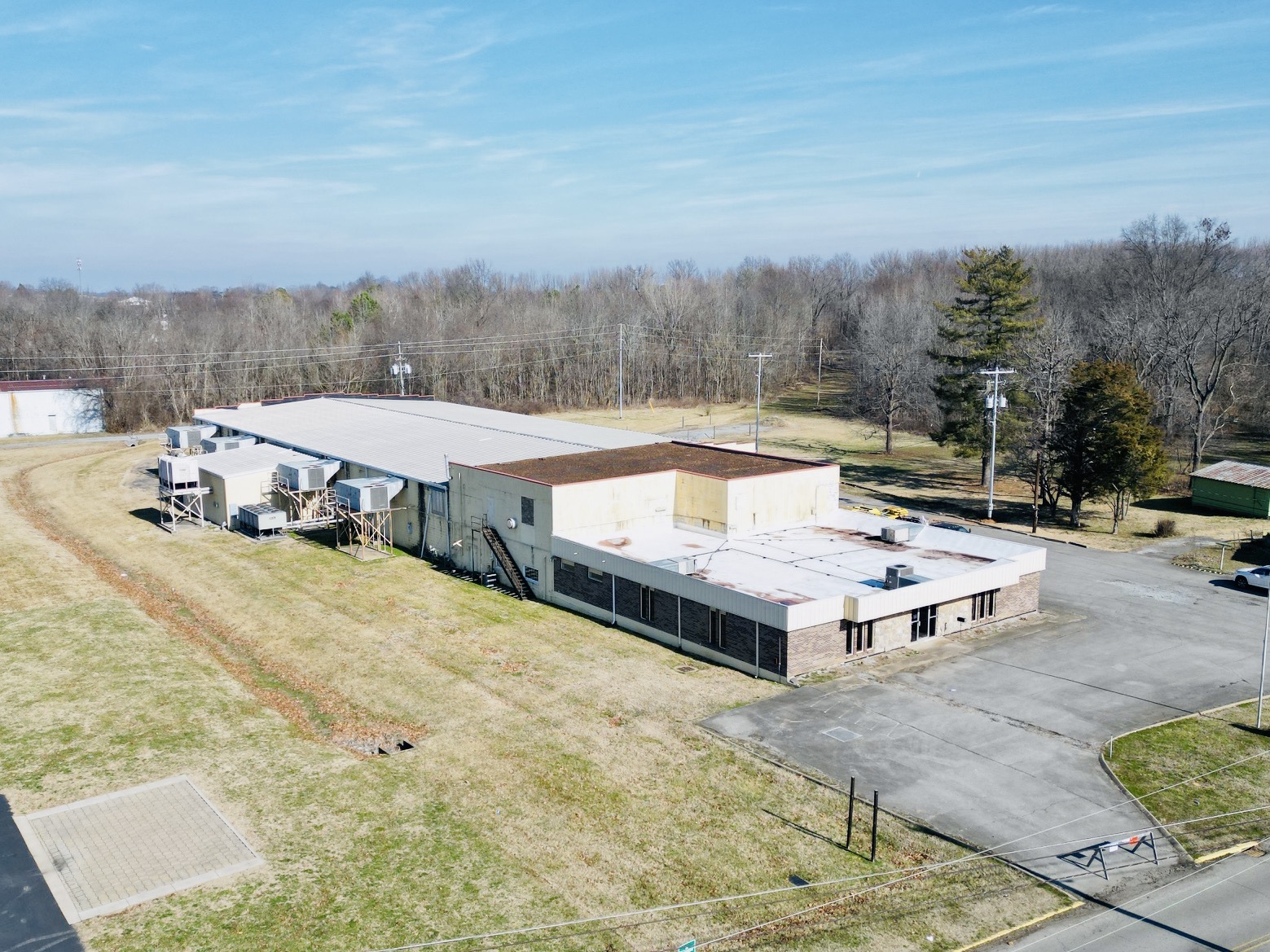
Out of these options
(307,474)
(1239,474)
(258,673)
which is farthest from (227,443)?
(1239,474)

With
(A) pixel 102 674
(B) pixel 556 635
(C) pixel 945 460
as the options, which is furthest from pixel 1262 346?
(A) pixel 102 674

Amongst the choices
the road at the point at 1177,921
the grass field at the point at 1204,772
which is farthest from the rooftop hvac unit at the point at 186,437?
the road at the point at 1177,921

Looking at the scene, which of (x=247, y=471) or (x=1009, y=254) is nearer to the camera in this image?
(x=247, y=471)

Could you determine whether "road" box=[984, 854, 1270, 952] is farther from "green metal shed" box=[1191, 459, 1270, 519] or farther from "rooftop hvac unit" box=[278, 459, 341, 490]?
"green metal shed" box=[1191, 459, 1270, 519]

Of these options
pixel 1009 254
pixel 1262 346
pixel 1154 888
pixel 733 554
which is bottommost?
pixel 1154 888

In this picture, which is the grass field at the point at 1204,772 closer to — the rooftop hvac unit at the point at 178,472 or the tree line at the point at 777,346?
the tree line at the point at 777,346

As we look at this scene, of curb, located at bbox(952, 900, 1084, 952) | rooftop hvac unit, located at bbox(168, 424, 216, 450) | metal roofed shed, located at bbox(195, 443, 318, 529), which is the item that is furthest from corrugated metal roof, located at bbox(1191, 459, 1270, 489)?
rooftop hvac unit, located at bbox(168, 424, 216, 450)

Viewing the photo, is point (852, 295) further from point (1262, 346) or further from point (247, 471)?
point (247, 471)
